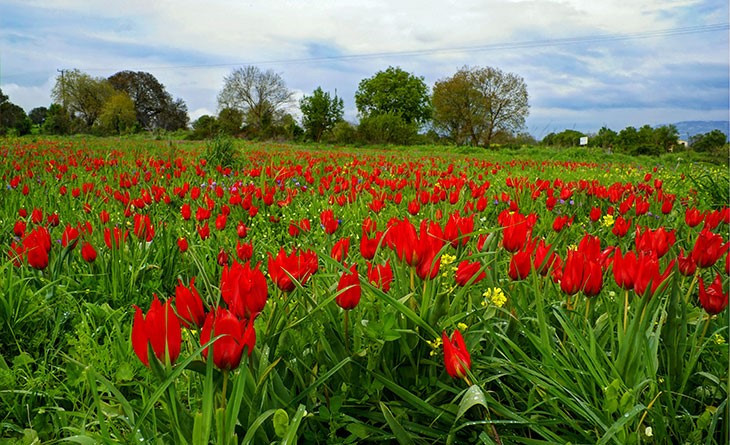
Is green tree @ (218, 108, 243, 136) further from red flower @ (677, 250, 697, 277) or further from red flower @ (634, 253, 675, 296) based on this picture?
red flower @ (634, 253, 675, 296)

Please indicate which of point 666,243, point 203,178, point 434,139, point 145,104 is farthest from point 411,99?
point 666,243

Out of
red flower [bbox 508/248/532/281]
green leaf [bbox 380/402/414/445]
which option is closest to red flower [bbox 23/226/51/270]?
green leaf [bbox 380/402/414/445]

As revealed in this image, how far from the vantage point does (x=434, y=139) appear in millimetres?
56812

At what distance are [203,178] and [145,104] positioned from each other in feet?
260

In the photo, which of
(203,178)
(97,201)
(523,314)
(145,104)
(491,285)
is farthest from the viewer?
(145,104)

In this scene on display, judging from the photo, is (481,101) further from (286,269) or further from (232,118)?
(286,269)

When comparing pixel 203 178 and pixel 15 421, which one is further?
pixel 203 178

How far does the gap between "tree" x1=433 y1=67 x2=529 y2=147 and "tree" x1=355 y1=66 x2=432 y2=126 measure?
10180 mm

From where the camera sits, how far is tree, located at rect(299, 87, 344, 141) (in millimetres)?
54812

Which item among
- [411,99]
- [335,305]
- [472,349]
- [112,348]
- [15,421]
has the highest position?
[411,99]

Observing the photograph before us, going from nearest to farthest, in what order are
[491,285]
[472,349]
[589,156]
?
[472,349] → [491,285] → [589,156]

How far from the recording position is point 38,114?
66.8 metres

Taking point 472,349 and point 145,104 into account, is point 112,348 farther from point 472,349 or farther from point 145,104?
point 145,104

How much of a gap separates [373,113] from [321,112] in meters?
11.8
